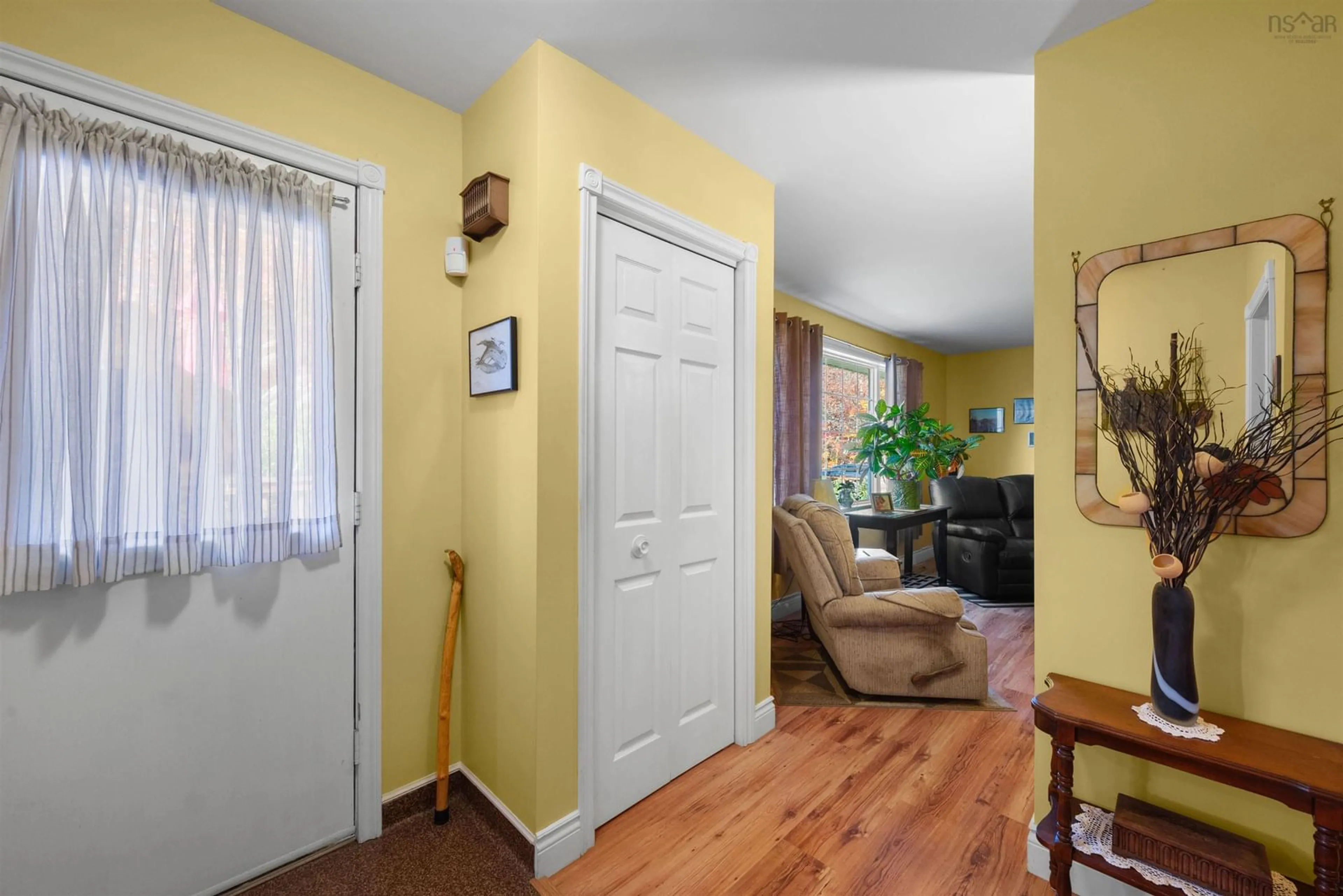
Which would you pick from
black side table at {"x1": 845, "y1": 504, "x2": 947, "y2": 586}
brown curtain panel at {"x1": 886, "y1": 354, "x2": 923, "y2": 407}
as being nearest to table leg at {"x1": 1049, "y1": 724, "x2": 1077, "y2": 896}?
black side table at {"x1": 845, "y1": 504, "x2": 947, "y2": 586}

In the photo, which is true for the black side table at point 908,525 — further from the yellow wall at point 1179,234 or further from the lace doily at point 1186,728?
the lace doily at point 1186,728

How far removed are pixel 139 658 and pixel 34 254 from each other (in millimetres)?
1013

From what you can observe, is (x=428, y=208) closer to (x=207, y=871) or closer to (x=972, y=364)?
(x=207, y=871)

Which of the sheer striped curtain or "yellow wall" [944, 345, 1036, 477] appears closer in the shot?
the sheer striped curtain

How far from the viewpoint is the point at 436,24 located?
1.64 meters

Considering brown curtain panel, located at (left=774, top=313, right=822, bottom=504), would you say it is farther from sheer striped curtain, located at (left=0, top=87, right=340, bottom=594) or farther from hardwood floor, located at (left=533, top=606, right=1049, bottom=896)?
sheer striped curtain, located at (left=0, top=87, right=340, bottom=594)

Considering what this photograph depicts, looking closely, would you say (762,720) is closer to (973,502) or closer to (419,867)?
(419,867)

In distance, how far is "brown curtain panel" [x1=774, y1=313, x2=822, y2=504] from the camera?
13.6ft

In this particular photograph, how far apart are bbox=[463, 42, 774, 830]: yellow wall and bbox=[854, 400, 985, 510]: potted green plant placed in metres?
3.45

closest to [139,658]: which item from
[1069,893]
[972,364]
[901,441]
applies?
A: [1069,893]

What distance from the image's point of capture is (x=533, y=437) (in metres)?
1.68

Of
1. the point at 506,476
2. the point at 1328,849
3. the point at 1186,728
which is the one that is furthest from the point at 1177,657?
the point at 506,476

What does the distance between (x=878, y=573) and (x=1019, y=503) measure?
246 centimetres

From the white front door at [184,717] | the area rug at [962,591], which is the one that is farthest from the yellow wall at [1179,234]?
the area rug at [962,591]
